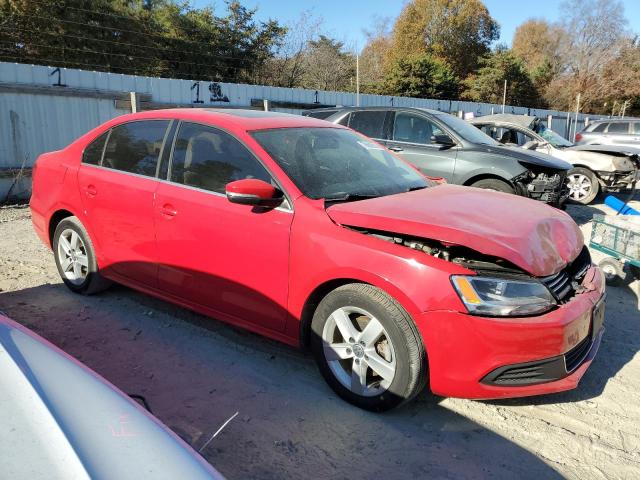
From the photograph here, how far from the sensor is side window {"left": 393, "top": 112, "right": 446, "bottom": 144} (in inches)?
299

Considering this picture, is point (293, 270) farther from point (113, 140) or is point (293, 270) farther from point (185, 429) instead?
point (113, 140)

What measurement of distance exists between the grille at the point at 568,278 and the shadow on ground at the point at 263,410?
75cm

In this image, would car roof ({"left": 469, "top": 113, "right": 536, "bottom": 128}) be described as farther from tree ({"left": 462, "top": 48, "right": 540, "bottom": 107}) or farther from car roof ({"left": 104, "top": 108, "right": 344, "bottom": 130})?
tree ({"left": 462, "top": 48, "right": 540, "bottom": 107})

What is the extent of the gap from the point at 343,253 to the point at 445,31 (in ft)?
175

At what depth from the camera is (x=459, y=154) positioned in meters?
7.27

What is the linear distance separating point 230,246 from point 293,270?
50 cm

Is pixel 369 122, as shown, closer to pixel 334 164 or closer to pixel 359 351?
pixel 334 164

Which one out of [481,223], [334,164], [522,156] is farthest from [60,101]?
[481,223]

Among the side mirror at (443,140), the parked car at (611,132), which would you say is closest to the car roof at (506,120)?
the side mirror at (443,140)

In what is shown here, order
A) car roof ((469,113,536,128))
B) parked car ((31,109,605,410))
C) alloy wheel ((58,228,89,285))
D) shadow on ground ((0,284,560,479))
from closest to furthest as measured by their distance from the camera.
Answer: shadow on ground ((0,284,560,479))
parked car ((31,109,605,410))
alloy wheel ((58,228,89,285))
car roof ((469,113,536,128))

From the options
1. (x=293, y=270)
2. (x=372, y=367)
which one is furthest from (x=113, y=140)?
(x=372, y=367)

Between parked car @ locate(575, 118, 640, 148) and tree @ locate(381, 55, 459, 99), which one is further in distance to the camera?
tree @ locate(381, 55, 459, 99)

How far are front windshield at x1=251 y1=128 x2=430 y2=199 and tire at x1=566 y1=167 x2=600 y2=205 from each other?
7.72 m

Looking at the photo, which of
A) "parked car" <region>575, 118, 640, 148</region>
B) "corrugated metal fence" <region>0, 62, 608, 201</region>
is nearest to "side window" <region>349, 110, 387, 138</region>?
"corrugated metal fence" <region>0, 62, 608, 201</region>
